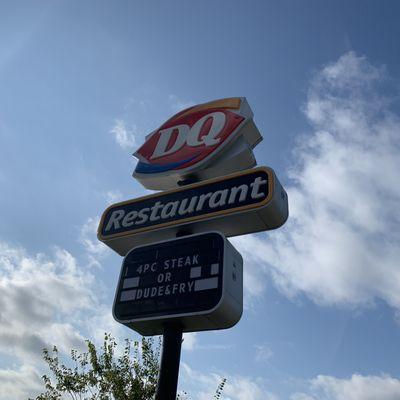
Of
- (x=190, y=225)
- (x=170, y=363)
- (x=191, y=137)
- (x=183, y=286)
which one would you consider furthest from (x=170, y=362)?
(x=191, y=137)

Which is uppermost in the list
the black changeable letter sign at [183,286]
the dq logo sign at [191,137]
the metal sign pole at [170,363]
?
the dq logo sign at [191,137]

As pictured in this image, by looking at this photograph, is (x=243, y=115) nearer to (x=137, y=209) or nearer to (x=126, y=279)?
(x=137, y=209)

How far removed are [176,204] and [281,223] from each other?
6.73ft

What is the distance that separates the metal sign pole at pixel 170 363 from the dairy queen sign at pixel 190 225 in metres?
0.01

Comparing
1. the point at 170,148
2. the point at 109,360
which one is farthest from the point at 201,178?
the point at 109,360

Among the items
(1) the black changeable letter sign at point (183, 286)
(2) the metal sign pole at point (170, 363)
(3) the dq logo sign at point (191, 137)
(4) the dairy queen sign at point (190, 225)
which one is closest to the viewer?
(2) the metal sign pole at point (170, 363)

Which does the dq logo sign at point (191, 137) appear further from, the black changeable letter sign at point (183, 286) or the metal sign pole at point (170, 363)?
the metal sign pole at point (170, 363)

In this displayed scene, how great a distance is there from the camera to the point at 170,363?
6430 millimetres

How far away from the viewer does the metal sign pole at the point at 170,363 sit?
6176mm

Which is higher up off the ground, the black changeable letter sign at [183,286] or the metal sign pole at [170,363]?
the black changeable letter sign at [183,286]

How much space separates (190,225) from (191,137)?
8.96 feet

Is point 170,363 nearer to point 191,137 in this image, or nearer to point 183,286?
point 183,286

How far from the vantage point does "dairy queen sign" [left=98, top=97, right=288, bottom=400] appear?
6621mm

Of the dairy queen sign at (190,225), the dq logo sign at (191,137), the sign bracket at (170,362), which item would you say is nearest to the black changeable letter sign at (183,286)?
the dairy queen sign at (190,225)
